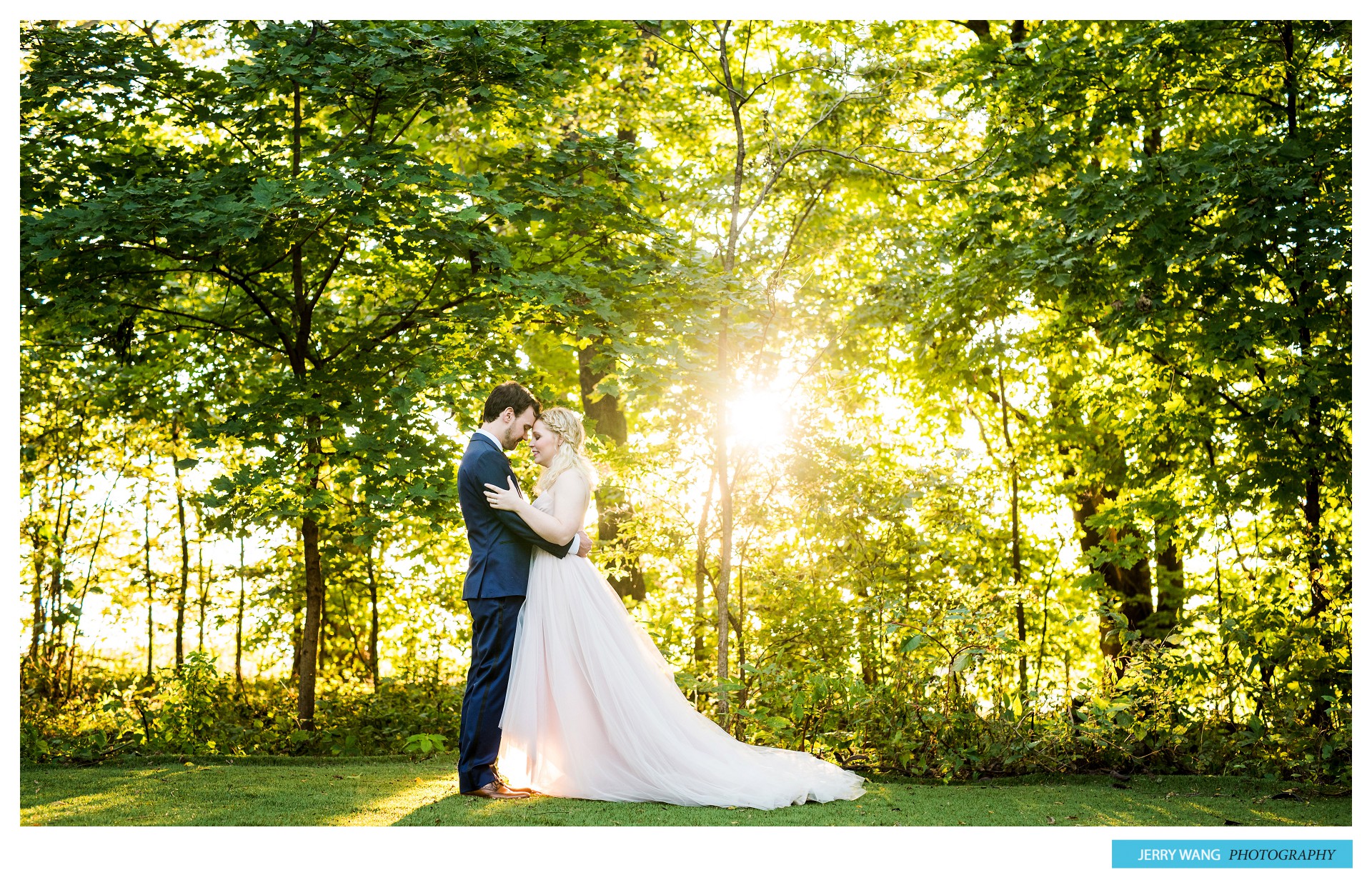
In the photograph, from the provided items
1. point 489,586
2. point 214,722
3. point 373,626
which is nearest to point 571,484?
point 489,586

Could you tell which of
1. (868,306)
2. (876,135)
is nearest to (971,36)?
(876,135)

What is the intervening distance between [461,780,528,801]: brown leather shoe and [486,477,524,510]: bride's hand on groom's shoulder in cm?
125

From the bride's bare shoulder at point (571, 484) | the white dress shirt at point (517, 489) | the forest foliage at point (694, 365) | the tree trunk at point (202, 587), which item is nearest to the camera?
the white dress shirt at point (517, 489)

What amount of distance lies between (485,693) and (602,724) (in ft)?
1.85

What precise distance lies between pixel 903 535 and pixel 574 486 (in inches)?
133

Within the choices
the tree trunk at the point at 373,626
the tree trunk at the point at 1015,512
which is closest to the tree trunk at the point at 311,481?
the tree trunk at the point at 373,626

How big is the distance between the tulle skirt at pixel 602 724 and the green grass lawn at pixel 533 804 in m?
0.14

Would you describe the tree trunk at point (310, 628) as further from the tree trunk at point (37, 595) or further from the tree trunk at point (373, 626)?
the tree trunk at point (37, 595)

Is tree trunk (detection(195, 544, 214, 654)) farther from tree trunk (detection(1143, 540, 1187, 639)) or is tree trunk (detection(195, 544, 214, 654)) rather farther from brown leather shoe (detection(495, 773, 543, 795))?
tree trunk (detection(1143, 540, 1187, 639))

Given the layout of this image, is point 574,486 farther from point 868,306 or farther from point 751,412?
point 868,306

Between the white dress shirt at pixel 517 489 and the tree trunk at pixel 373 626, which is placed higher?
the white dress shirt at pixel 517 489

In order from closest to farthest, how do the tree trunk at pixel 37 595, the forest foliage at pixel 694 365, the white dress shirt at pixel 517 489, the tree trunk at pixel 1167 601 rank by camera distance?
the white dress shirt at pixel 517 489 → the forest foliage at pixel 694 365 → the tree trunk at pixel 37 595 → the tree trunk at pixel 1167 601

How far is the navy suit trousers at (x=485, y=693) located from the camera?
4.34 metres

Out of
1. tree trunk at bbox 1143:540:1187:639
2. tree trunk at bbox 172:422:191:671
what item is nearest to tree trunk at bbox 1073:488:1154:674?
tree trunk at bbox 1143:540:1187:639
